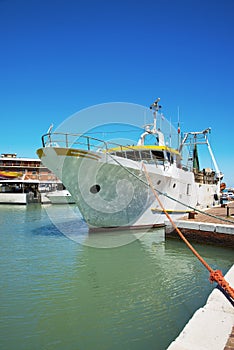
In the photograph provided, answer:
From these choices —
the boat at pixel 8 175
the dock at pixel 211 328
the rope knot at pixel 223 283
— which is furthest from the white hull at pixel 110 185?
the boat at pixel 8 175

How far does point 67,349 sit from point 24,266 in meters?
5.44

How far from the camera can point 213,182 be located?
96.5 feet

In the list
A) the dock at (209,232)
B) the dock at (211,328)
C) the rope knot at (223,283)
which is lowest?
the dock at (209,232)

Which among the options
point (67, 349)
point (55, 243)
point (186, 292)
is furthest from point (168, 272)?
point (55, 243)

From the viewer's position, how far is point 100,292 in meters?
7.43

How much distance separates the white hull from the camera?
12.9m

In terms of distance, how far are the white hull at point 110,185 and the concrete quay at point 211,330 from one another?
7.07 m

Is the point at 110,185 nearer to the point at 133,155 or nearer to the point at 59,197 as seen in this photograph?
the point at 133,155

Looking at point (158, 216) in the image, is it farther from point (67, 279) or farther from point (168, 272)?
point (67, 279)

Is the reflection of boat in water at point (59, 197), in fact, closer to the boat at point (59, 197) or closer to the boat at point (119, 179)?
the boat at point (59, 197)

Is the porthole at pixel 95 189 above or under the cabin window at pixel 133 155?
under

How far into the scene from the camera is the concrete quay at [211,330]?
3434 millimetres

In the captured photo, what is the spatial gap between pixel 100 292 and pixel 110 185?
7.06 meters

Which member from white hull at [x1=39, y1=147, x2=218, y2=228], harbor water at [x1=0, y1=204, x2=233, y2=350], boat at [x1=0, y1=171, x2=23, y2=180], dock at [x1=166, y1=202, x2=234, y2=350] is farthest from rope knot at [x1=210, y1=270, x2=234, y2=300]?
boat at [x1=0, y1=171, x2=23, y2=180]
